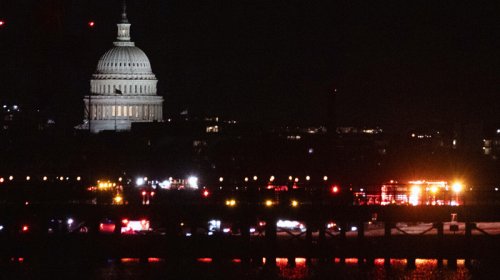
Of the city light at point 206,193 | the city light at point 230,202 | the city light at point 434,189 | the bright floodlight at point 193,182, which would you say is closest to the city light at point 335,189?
the city light at point 434,189

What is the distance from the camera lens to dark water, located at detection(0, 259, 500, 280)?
67.6 metres

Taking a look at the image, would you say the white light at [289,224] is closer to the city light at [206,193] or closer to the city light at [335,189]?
the city light at [335,189]

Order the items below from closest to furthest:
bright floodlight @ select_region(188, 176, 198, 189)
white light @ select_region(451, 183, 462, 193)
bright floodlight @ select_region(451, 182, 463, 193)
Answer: bright floodlight @ select_region(451, 182, 463, 193), white light @ select_region(451, 183, 462, 193), bright floodlight @ select_region(188, 176, 198, 189)

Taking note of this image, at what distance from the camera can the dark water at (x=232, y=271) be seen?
222ft

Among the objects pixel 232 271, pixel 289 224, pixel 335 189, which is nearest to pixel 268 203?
pixel 289 224

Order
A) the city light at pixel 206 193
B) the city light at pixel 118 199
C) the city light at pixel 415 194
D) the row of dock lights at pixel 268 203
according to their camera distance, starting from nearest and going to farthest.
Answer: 1. the row of dock lights at pixel 268 203
2. the city light at pixel 415 194
3. the city light at pixel 118 199
4. the city light at pixel 206 193

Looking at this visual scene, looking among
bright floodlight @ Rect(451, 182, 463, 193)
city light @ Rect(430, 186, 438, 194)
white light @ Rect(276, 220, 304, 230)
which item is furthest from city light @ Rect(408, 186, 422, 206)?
white light @ Rect(276, 220, 304, 230)

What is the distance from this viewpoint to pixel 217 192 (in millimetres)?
93062

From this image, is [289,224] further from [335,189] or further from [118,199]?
[118,199]

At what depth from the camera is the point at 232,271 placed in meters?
69.1

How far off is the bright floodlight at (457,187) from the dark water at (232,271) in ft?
58.3

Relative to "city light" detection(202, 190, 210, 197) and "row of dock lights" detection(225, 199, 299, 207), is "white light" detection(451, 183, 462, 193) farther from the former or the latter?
"city light" detection(202, 190, 210, 197)

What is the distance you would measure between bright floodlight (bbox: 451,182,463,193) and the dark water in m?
17.8

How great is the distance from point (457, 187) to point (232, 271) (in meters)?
25.8
